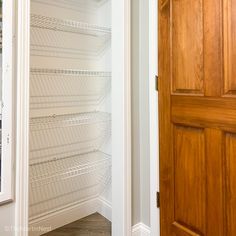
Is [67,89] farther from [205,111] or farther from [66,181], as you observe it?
[205,111]

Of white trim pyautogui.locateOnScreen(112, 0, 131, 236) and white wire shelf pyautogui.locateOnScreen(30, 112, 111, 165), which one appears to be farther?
white wire shelf pyautogui.locateOnScreen(30, 112, 111, 165)

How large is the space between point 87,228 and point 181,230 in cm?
92

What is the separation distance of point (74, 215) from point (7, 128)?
1.27 metres

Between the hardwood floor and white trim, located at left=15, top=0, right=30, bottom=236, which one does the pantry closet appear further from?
white trim, located at left=15, top=0, right=30, bottom=236

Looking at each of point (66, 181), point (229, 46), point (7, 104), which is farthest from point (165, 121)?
point (66, 181)

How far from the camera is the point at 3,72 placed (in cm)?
133

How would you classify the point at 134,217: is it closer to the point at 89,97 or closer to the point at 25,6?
the point at 89,97

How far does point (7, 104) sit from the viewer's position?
4.39 feet

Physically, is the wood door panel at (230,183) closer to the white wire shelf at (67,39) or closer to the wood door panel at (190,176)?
the wood door panel at (190,176)

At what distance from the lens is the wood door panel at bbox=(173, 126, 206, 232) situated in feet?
4.83

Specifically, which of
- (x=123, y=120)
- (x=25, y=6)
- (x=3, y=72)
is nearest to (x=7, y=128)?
(x=3, y=72)

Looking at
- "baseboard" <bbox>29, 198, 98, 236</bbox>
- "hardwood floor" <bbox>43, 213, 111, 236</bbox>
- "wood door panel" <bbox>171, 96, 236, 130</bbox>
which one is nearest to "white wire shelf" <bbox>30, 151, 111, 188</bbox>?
"baseboard" <bbox>29, 198, 98, 236</bbox>

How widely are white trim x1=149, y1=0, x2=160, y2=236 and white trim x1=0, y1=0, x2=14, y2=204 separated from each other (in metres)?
0.89

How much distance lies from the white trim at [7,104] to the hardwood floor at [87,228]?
92 cm
